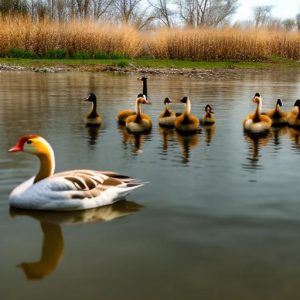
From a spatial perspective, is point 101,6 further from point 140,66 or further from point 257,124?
point 257,124

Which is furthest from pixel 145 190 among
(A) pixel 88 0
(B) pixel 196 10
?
(B) pixel 196 10

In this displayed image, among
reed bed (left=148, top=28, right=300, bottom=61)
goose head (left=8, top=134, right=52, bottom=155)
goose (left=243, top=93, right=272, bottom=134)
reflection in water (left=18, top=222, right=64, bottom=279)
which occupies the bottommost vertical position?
reflection in water (left=18, top=222, right=64, bottom=279)

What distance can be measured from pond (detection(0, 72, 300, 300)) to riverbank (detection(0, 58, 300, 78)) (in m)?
25.4

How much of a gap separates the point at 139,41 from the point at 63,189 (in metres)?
38.8

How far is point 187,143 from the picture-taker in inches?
437

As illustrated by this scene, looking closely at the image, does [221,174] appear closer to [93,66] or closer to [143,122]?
[143,122]

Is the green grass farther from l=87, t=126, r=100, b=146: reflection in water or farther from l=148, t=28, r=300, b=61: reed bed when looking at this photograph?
l=87, t=126, r=100, b=146: reflection in water

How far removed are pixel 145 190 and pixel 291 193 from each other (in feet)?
7.28

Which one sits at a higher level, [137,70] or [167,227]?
[137,70]

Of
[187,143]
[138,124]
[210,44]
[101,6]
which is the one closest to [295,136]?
[187,143]

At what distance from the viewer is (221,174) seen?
8.34m

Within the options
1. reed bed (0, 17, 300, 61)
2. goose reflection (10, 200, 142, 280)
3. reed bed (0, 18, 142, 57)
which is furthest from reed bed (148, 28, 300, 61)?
goose reflection (10, 200, 142, 280)

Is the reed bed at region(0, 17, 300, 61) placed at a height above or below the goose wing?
above

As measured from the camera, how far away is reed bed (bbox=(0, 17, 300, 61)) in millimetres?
38594
